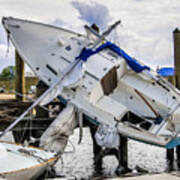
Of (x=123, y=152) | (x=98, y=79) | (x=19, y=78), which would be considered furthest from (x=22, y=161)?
(x=19, y=78)

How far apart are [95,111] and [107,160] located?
14.1 feet

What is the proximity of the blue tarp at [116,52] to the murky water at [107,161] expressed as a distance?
11.3 ft

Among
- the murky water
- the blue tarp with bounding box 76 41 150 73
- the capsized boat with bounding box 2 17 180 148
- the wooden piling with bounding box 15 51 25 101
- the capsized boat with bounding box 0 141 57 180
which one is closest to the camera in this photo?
the capsized boat with bounding box 0 141 57 180

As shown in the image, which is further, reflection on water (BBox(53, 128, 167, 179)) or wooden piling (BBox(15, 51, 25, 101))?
wooden piling (BBox(15, 51, 25, 101))

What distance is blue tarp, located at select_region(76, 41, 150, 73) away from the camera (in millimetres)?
10961

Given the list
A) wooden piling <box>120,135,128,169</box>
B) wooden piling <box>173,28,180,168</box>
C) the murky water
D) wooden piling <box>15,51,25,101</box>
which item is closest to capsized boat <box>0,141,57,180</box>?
the murky water

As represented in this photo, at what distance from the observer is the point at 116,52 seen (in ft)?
38.7

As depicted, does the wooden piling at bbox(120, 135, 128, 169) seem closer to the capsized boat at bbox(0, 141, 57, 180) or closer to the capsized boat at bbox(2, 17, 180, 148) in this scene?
the capsized boat at bbox(2, 17, 180, 148)

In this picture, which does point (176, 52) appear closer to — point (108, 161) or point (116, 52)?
point (116, 52)

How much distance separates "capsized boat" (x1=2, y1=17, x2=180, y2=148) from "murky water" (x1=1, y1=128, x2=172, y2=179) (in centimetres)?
200

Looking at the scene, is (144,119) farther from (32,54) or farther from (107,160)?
(32,54)

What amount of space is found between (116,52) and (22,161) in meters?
6.06

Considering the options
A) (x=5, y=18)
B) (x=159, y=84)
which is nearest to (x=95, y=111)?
(x=159, y=84)

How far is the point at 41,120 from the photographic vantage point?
11008 millimetres
